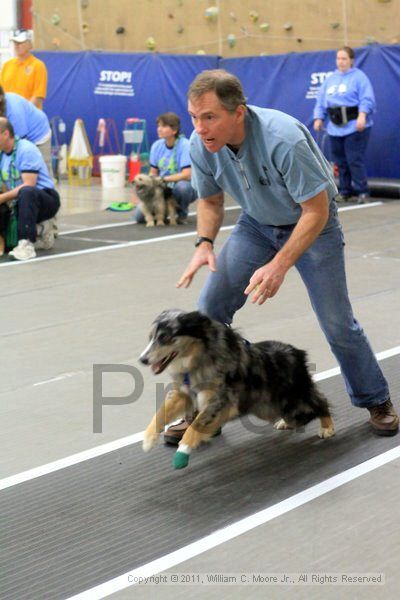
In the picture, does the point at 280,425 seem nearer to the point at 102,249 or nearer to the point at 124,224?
the point at 102,249

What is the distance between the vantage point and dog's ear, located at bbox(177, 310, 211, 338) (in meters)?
3.76

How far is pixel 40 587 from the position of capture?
10.2 ft

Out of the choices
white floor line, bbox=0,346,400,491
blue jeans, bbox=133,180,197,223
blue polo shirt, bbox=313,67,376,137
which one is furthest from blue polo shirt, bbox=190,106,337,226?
blue polo shirt, bbox=313,67,376,137

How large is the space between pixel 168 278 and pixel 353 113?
507cm

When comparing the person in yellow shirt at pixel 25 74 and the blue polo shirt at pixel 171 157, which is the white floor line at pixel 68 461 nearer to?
the blue polo shirt at pixel 171 157

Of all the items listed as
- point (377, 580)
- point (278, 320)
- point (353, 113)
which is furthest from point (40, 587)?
point (353, 113)

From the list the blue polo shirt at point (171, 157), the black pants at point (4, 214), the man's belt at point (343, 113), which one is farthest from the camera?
the man's belt at point (343, 113)

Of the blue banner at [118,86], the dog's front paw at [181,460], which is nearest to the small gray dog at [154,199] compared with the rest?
the blue banner at [118,86]

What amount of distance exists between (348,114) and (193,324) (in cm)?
870

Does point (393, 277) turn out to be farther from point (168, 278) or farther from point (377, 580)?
point (377, 580)

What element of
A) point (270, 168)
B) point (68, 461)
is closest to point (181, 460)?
point (68, 461)

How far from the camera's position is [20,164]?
8844 mm

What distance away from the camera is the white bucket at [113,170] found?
1429 cm

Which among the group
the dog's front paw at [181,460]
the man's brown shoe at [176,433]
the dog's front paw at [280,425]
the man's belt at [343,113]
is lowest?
the dog's front paw at [280,425]
